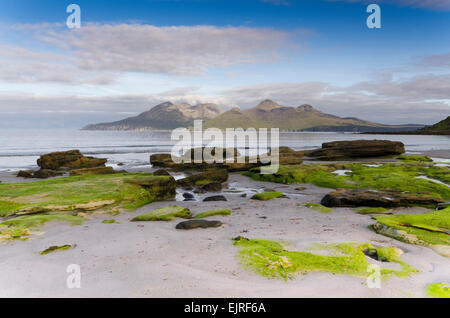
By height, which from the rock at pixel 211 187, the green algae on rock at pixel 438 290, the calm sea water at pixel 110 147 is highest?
the calm sea water at pixel 110 147

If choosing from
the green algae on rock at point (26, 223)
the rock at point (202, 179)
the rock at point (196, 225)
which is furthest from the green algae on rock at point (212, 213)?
the rock at point (202, 179)

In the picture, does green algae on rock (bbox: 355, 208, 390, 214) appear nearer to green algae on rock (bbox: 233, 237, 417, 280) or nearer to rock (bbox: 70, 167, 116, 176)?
green algae on rock (bbox: 233, 237, 417, 280)

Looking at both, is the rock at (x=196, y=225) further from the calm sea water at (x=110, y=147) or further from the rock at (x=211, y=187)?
the calm sea water at (x=110, y=147)

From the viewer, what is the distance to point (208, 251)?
7.20 meters

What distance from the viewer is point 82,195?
1329cm

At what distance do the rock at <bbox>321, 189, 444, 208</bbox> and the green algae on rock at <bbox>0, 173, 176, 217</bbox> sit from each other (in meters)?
9.17

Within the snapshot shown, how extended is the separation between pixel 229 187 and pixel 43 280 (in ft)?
49.7

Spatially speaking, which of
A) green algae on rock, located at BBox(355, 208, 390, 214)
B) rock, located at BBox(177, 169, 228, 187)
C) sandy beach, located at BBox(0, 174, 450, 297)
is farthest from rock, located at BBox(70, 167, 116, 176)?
green algae on rock, located at BBox(355, 208, 390, 214)

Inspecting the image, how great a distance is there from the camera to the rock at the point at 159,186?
52.0 ft

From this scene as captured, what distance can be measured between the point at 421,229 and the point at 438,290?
4.14 meters

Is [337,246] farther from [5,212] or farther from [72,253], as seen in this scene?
[5,212]

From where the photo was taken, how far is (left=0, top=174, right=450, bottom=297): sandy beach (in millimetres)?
5059
